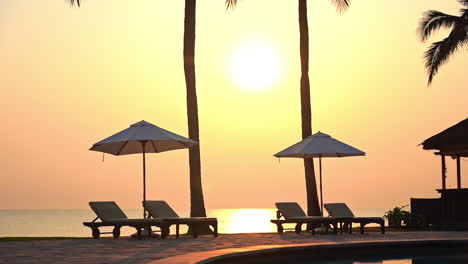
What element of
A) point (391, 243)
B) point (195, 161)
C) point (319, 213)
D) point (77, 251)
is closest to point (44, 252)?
point (77, 251)

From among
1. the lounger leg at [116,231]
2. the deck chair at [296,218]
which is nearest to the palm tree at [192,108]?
the deck chair at [296,218]

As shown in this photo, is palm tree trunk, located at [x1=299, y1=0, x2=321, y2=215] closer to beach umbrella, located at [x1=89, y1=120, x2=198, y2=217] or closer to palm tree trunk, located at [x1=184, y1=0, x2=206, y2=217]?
palm tree trunk, located at [x1=184, y1=0, x2=206, y2=217]

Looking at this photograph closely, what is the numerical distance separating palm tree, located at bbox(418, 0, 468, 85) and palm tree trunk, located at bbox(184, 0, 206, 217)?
9.36 metres

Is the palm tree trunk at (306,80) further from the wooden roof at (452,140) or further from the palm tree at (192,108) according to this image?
the palm tree at (192,108)

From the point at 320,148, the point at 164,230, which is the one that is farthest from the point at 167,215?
the point at 320,148

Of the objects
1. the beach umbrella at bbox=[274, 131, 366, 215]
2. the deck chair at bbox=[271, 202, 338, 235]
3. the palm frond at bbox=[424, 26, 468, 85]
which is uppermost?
the palm frond at bbox=[424, 26, 468, 85]

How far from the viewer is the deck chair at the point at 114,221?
2088cm

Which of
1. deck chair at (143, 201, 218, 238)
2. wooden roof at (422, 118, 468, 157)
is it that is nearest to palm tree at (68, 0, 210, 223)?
deck chair at (143, 201, 218, 238)

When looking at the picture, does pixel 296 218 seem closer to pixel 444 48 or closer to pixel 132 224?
pixel 132 224

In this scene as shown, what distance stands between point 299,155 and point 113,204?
6.13 m

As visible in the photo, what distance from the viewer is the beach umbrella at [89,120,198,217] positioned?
2230 cm

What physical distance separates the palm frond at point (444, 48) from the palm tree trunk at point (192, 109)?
935 cm

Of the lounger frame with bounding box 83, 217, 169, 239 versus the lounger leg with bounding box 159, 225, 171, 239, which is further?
the lounger leg with bounding box 159, 225, 171, 239

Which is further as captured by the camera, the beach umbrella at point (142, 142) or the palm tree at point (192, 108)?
the palm tree at point (192, 108)
